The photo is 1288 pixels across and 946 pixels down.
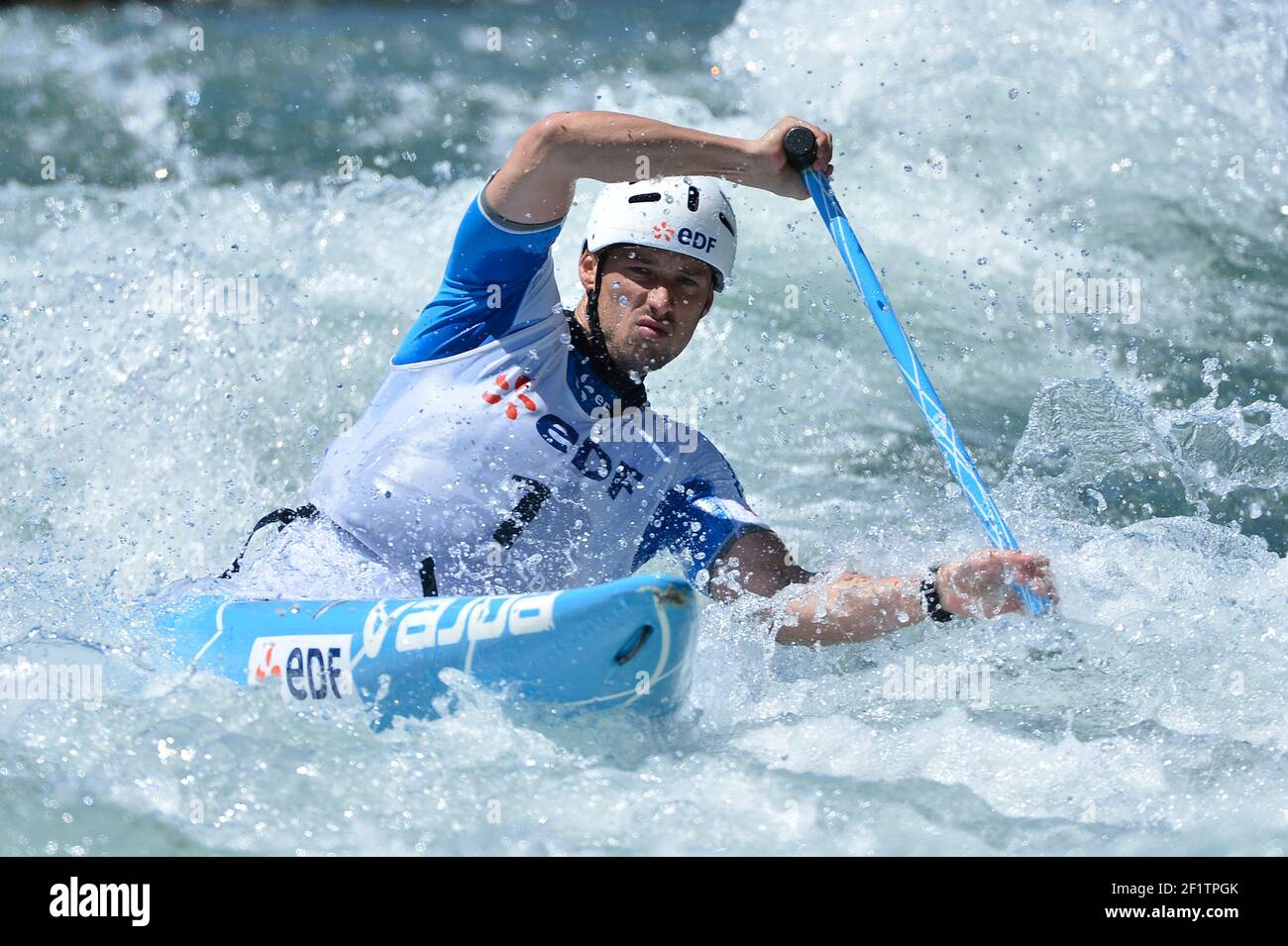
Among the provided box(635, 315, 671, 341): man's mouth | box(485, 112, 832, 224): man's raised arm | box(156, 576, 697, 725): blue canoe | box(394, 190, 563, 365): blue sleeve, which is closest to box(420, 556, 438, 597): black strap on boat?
box(156, 576, 697, 725): blue canoe

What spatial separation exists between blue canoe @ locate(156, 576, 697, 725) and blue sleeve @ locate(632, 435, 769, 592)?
1.75 ft

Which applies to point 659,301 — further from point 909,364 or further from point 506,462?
point 909,364

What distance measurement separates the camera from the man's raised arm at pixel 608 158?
3.42 metres

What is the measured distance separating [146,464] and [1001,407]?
3358mm

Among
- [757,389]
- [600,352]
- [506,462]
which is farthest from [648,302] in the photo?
[757,389]

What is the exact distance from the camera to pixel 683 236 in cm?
378

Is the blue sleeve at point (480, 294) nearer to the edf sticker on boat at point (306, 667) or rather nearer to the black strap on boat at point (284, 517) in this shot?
the black strap on boat at point (284, 517)

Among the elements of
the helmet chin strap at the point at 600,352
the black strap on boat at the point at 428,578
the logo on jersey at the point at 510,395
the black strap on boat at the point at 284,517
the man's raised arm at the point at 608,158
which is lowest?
the black strap on boat at the point at 428,578

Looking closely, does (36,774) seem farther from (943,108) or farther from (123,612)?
(943,108)

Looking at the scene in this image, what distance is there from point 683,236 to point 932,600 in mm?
1116

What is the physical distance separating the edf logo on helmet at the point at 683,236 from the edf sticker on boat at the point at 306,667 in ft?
4.19

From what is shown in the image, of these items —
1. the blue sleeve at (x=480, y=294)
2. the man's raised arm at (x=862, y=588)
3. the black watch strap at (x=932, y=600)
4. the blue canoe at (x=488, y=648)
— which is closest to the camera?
the blue canoe at (x=488, y=648)

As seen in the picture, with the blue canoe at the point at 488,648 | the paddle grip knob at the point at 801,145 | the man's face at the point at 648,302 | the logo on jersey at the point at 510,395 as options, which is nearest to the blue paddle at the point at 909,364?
the paddle grip knob at the point at 801,145

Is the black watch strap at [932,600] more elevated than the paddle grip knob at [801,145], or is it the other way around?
the paddle grip knob at [801,145]
